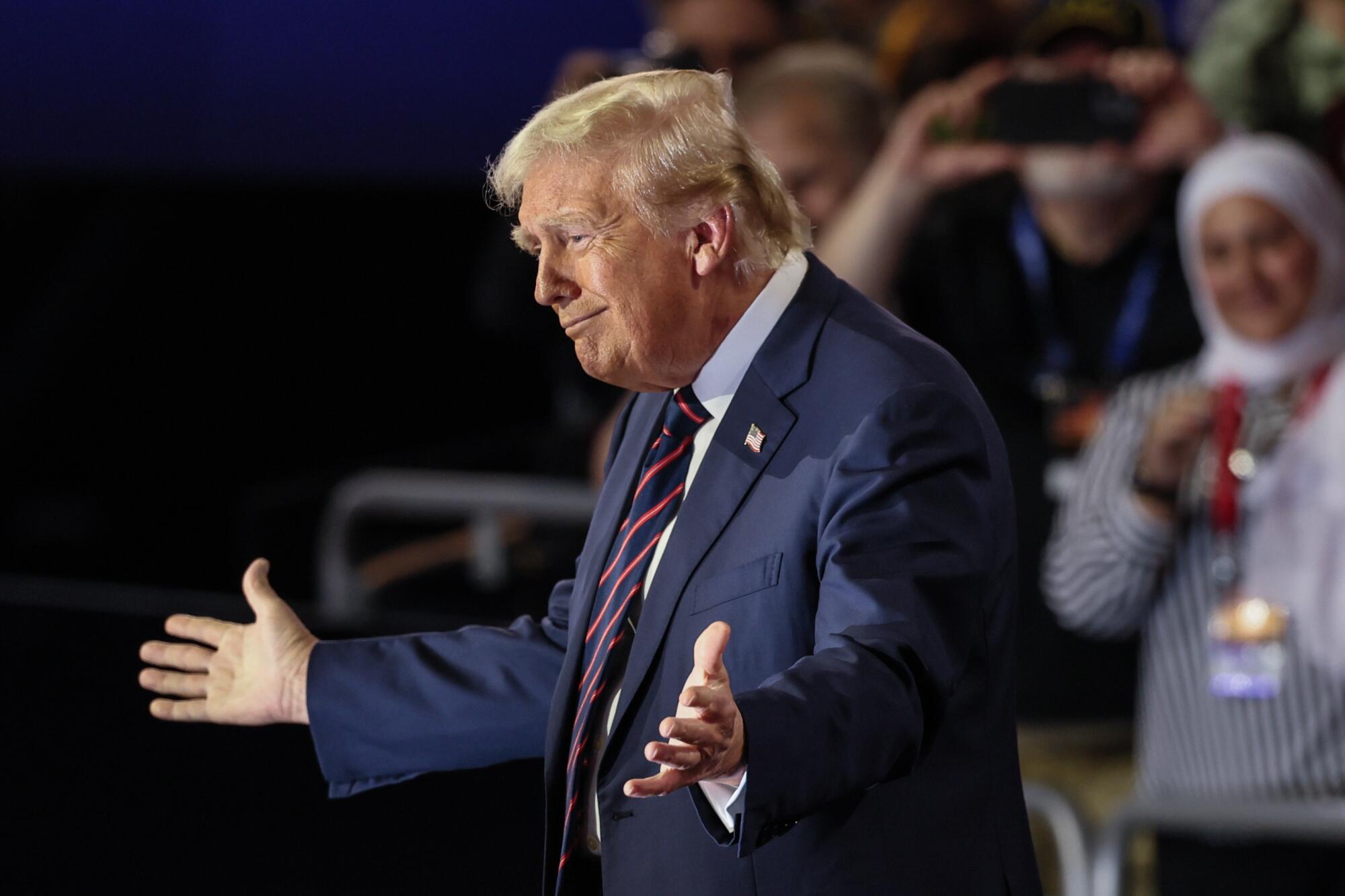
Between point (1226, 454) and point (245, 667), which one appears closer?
point (245, 667)

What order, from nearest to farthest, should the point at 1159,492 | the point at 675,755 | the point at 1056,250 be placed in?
the point at 675,755 → the point at 1159,492 → the point at 1056,250

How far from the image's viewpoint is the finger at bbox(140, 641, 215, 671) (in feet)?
4.85

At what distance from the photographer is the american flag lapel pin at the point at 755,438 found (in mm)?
1300

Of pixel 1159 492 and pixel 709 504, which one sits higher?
pixel 1159 492

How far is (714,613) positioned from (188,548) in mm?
4680

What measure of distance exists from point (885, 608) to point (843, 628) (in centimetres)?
3

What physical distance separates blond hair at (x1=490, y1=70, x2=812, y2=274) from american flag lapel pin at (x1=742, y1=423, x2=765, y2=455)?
12 cm

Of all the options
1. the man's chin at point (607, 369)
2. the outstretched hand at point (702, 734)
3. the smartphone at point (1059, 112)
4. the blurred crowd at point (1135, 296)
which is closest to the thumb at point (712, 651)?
the outstretched hand at point (702, 734)

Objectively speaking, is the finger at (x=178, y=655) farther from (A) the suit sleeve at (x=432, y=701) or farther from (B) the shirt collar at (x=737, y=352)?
(B) the shirt collar at (x=737, y=352)

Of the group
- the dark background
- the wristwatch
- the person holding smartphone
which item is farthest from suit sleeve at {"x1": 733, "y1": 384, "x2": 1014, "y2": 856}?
the person holding smartphone

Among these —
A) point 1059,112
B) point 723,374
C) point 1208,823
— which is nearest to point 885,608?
point 723,374

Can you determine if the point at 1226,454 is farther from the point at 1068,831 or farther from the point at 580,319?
the point at 580,319

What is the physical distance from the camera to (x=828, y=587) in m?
1.21

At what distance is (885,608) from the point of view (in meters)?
1.18
